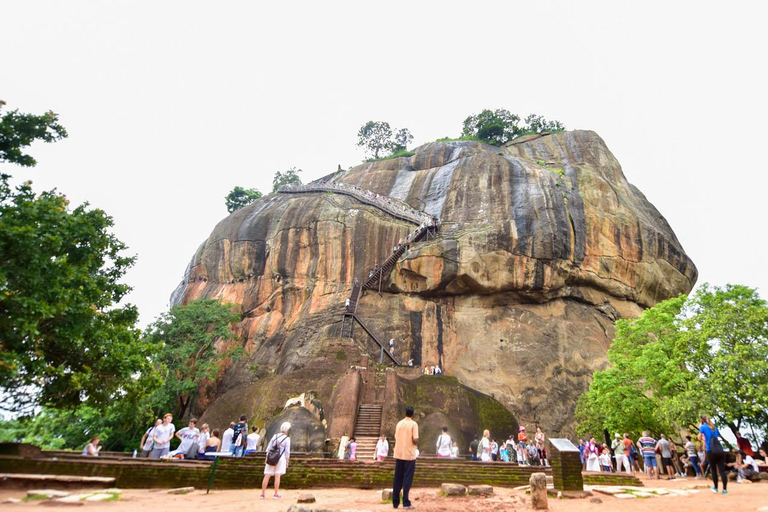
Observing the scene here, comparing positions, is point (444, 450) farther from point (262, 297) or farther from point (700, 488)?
point (262, 297)

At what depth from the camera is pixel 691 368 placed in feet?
50.3

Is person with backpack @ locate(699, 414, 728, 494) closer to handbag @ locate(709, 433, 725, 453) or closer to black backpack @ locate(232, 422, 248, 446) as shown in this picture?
handbag @ locate(709, 433, 725, 453)

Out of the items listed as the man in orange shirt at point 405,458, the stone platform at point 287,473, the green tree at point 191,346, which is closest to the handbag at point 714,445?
the stone platform at point 287,473

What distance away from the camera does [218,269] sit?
3053 cm

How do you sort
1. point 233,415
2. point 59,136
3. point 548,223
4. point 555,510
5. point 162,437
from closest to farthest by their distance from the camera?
point 555,510, point 162,437, point 59,136, point 233,415, point 548,223

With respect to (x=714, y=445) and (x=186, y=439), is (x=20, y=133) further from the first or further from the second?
(x=714, y=445)

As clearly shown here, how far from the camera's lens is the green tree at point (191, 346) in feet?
75.8

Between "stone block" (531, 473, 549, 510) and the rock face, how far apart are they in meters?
16.3

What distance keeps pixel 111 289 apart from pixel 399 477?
910 centimetres

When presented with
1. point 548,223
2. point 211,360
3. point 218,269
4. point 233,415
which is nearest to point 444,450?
point 233,415

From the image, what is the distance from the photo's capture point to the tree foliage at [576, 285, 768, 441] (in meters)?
13.4

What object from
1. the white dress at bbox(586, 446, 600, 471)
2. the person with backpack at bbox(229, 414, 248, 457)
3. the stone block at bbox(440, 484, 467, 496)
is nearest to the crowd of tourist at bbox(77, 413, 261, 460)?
the person with backpack at bbox(229, 414, 248, 457)

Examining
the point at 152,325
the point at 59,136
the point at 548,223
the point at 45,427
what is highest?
the point at 548,223

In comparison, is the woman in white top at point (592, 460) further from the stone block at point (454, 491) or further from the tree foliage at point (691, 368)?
the stone block at point (454, 491)
